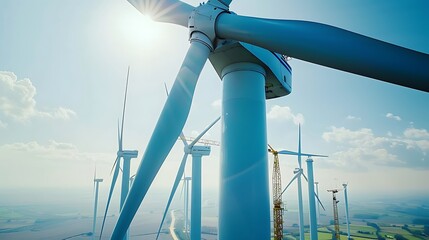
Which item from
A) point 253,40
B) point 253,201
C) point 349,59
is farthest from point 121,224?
point 349,59

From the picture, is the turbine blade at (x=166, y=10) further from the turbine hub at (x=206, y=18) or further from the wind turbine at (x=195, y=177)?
the wind turbine at (x=195, y=177)

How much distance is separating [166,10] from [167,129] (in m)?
3.94

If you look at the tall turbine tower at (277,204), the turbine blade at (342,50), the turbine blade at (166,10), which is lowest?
the tall turbine tower at (277,204)

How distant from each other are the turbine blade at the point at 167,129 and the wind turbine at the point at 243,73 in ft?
0.06

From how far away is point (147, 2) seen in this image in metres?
6.41

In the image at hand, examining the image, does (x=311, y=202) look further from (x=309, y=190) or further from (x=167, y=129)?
(x=167, y=129)

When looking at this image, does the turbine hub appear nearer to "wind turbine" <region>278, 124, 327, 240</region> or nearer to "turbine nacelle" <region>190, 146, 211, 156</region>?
"turbine nacelle" <region>190, 146, 211, 156</region>

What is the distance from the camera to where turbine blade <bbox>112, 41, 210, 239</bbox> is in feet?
13.0

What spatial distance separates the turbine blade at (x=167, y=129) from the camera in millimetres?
3965

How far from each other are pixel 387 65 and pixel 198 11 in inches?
169

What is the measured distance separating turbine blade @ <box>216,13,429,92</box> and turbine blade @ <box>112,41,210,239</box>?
1.36 metres

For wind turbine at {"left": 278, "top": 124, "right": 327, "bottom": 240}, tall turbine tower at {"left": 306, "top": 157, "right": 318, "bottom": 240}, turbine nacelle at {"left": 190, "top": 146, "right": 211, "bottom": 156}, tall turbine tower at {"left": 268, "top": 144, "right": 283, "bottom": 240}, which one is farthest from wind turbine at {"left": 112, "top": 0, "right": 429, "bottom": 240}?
tall turbine tower at {"left": 268, "top": 144, "right": 283, "bottom": 240}

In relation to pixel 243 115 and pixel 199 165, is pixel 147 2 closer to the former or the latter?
pixel 243 115

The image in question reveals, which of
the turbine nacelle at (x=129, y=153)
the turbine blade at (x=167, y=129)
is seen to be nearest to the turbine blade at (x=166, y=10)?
the turbine blade at (x=167, y=129)
